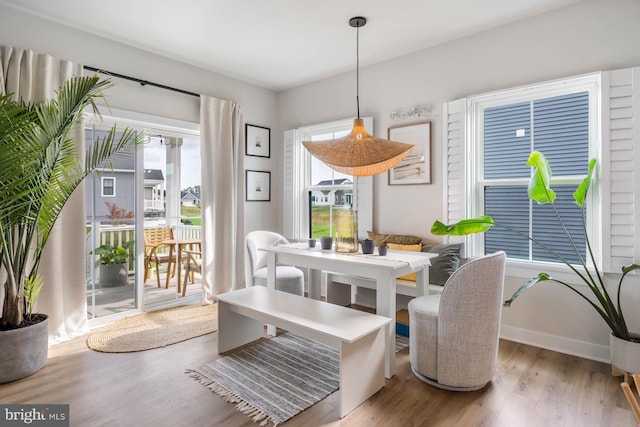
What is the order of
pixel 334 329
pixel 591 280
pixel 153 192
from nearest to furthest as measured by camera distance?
pixel 334 329, pixel 591 280, pixel 153 192

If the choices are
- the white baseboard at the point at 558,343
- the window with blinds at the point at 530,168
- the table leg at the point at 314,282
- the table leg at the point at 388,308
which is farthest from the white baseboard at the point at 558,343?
the table leg at the point at 314,282

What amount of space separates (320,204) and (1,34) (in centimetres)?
341

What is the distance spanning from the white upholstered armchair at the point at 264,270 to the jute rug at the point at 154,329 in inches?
23.9

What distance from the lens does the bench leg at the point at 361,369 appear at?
2037 mm

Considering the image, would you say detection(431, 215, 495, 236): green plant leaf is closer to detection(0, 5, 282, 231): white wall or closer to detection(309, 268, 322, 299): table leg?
detection(309, 268, 322, 299): table leg

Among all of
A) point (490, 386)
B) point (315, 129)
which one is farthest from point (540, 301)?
point (315, 129)

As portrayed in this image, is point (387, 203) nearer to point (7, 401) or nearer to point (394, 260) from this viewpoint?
point (394, 260)

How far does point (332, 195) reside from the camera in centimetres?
458

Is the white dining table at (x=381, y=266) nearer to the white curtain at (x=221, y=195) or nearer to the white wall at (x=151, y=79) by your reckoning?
the white curtain at (x=221, y=195)

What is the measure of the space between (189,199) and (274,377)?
2.45m

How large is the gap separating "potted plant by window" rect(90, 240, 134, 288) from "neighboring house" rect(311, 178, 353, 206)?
223 centimetres

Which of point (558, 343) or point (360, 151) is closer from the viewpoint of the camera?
point (360, 151)

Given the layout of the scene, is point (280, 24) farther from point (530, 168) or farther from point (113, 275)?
point (113, 275)

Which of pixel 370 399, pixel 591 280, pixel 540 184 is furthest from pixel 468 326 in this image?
pixel 540 184
